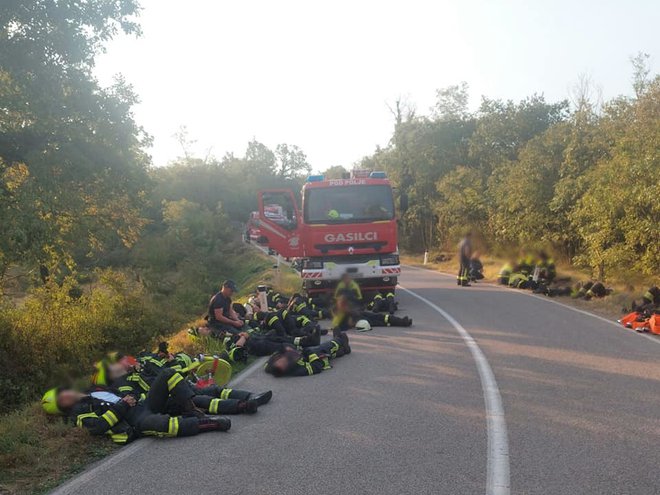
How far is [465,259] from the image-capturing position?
755 inches

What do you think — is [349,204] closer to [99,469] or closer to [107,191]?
[107,191]

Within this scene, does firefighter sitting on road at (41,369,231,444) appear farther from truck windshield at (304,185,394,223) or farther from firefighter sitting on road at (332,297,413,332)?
truck windshield at (304,185,394,223)

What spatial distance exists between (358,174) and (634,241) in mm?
7291

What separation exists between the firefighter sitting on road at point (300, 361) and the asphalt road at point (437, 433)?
182 mm

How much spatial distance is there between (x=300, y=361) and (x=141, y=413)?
2.65 meters

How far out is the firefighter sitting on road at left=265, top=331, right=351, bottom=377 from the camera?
7.54 meters

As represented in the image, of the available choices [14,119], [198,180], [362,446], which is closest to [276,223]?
[14,119]

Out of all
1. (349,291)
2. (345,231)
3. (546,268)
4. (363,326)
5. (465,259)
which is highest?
(345,231)

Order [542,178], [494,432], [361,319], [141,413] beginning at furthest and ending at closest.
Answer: [542,178], [361,319], [141,413], [494,432]

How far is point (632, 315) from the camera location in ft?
34.7

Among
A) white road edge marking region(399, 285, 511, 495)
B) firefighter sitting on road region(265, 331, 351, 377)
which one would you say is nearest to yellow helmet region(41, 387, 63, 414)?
firefighter sitting on road region(265, 331, 351, 377)

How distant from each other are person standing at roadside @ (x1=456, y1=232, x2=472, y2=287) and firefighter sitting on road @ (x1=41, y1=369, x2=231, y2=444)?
14.4 m

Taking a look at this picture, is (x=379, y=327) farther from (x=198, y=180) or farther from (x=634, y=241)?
(x=198, y=180)

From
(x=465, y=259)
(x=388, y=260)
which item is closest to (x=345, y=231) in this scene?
(x=388, y=260)
